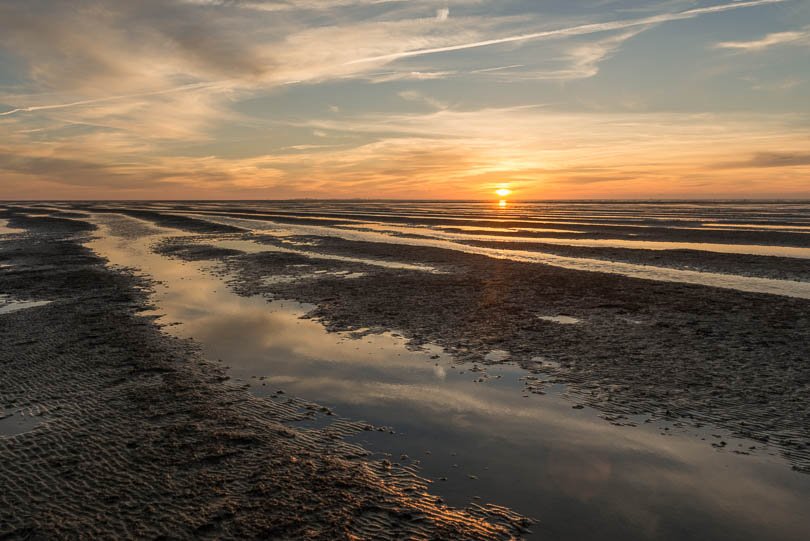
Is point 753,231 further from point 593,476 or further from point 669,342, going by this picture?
point 593,476

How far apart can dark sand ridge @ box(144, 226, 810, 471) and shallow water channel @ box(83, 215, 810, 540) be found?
2.78 feet

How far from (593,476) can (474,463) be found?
5.41 feet

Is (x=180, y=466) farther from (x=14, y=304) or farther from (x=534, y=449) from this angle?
(x=14, y=304)

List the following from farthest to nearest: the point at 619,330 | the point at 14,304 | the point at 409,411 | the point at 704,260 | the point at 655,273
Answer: the point at 704,260, the point at 655,273, the point at 14,304, the point at 619,330, the point at 409,411

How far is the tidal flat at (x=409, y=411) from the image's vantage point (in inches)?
253

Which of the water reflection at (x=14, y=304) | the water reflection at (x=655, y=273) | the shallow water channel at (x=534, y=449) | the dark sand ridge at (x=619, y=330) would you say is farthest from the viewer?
the water reflection at (x=655, y=273)

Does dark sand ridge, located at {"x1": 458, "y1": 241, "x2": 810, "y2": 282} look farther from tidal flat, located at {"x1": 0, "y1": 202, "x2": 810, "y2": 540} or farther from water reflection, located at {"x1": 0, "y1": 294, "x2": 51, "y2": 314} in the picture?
water reflection, located at {"x1": 0, "y1": 294, "x2": 51, "y2": 314}

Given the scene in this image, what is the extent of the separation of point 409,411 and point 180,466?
3.96 meters

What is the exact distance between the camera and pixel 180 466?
7477 mm

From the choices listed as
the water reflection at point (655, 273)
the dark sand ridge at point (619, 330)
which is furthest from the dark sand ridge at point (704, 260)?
the dark sand ridge at point (619, 330)

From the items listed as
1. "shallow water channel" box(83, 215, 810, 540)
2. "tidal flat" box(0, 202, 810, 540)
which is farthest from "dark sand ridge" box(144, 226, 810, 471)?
"shallow water channel" box(83, 215, 810, 540)

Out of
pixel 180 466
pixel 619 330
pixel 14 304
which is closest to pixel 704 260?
pixel 619 330

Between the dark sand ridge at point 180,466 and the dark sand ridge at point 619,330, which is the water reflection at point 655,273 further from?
the dark sand ridge at point 180,466

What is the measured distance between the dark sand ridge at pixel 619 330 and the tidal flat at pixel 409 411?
9cm
